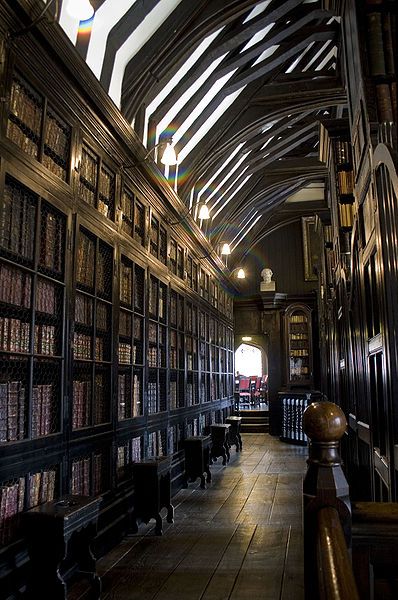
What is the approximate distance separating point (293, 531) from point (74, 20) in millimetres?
4181

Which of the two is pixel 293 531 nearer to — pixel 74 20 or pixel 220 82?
pixel 74 20

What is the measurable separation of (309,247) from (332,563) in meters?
12.2

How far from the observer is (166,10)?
4.22 meters

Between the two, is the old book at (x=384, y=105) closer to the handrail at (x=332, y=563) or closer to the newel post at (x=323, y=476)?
the newel post at (x=323, y=476)

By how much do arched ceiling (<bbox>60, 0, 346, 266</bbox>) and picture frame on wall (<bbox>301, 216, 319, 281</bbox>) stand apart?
2652mm

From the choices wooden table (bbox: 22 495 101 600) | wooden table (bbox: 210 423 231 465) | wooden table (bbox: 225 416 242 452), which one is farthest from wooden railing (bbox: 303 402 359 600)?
wooden table (bbox: 225 416 242 452)

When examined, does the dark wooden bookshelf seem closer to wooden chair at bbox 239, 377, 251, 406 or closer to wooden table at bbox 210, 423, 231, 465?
wooden table at bbox 210, 423, 231, 465

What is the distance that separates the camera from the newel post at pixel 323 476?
1.15 m

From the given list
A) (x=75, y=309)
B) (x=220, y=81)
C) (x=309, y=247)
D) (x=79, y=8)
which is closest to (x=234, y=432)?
(x=309, y=247)

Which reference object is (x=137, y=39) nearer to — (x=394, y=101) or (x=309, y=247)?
(x=394, y=101)

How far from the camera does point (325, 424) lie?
115 centimetres

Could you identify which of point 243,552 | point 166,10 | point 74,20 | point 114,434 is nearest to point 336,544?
point 243,552

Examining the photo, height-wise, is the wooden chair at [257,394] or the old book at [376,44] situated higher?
the old book at [376,44]

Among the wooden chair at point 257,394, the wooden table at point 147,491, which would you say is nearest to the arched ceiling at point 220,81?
the wooden table at point 147,491
